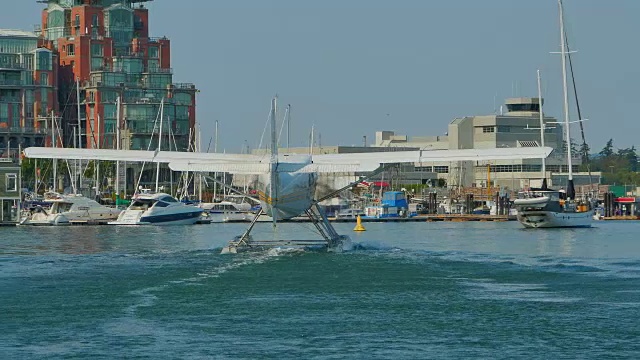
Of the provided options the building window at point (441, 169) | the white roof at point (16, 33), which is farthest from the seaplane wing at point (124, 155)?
the building window at point (441, 169)

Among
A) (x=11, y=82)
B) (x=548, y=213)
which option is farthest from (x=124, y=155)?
(x=11, y=82)

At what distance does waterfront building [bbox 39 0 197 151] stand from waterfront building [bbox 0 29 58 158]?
3531 mm

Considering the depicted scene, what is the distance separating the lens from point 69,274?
1989 inches

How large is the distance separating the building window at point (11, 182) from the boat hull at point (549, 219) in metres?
38.4

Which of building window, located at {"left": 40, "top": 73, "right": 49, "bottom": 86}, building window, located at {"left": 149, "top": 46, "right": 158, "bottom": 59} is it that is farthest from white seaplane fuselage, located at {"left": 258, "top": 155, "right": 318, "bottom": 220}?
building window, located at {"left": 149, "top": 46, "right": 158, "bottom": 59}

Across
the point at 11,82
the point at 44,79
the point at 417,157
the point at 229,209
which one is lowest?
the point at 229,209

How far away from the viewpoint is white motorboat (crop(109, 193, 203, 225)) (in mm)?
107625

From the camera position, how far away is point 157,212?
354ft

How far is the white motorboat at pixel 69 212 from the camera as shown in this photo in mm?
110625

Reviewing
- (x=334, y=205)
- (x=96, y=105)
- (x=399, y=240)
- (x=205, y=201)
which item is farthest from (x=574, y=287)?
(x=96, y=105)

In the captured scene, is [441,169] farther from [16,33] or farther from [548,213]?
[548,213]

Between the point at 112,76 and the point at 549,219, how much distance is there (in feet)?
241

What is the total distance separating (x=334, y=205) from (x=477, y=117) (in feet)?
222

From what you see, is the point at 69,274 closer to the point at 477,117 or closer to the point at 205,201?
the point at 205,201
